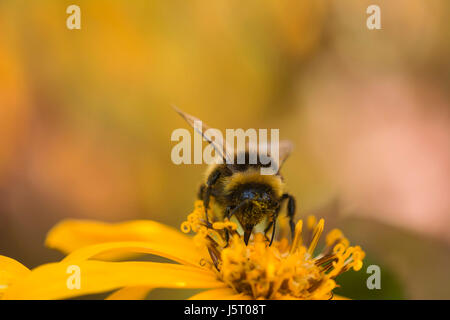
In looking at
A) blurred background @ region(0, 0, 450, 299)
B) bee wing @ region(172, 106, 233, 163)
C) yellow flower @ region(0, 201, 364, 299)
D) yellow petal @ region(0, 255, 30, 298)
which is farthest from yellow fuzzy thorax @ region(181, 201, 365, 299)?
blurred background @ region(0, 0, 450, 299)

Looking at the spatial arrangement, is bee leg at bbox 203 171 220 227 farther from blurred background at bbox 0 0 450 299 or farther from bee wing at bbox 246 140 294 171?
blurred background at bbox 0 0 450 299

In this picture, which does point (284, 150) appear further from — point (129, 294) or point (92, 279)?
point (92, 279)

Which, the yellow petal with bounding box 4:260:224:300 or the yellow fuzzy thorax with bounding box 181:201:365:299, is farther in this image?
the yellow fuzzy thorax with bounding box 181:201:365:299

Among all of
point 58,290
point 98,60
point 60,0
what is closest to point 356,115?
point 98,60

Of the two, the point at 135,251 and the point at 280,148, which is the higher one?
the point at 280,148

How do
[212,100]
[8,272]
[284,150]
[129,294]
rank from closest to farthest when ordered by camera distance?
[8,272], [129,294], [284,150], [212,100]

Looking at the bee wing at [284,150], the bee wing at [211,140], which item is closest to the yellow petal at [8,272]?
the bee wing at [211,140]

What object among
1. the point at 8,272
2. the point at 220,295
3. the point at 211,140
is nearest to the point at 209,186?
the point at 211,140
